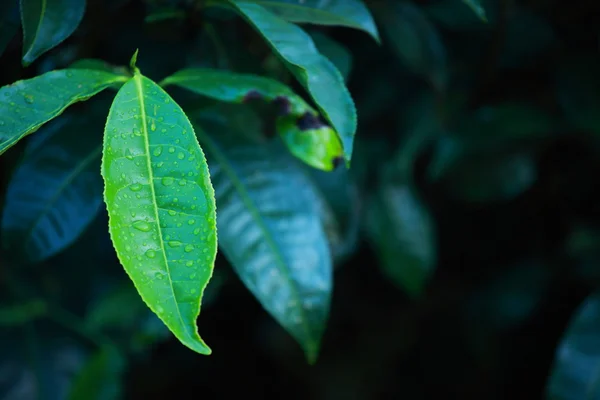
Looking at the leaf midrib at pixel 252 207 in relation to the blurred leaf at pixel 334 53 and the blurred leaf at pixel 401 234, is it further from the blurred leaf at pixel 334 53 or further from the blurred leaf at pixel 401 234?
the blurred leaf at pixel 401 234

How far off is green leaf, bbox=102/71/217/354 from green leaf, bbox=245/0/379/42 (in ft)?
0.79

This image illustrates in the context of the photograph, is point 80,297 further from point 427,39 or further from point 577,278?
point 577,278

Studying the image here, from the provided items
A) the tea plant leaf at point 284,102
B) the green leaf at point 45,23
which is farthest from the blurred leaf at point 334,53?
the green leaf at point 45,23

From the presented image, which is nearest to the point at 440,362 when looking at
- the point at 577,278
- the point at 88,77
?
the point at 577,278

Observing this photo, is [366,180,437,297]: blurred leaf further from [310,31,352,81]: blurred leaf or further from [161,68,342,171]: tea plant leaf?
[161,68,342,171]: tea plant leaf

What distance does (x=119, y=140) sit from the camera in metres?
0.54

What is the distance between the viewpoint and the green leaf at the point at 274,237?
0.76m

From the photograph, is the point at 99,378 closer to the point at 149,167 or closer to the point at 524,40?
the point at 149,167

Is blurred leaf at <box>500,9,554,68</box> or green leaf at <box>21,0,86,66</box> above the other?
green leaf at <box>21,0,86,66</box>

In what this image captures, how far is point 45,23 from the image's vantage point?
0.66m

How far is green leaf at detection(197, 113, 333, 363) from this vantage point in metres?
0.76

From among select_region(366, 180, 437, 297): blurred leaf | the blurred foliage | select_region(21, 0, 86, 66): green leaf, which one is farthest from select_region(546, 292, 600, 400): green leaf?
select_region(21, 0, 86, 66): green leaf

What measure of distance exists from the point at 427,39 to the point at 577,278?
0.57 meters

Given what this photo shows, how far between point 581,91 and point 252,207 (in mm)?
668
